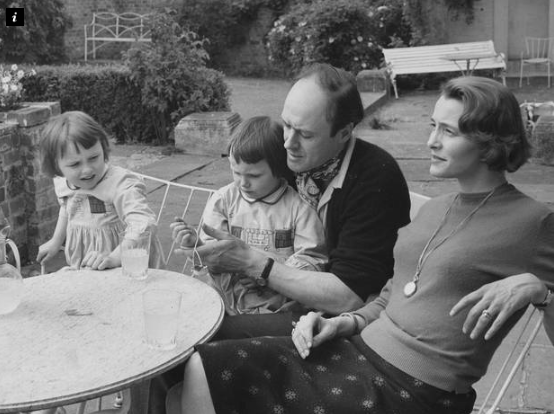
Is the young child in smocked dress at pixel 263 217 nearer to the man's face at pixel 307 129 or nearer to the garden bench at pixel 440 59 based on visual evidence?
the man's face at pixel 307 129

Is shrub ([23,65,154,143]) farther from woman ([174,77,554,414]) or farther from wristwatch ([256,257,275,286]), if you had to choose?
woman ([174,77,554,414])

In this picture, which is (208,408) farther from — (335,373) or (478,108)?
(478,108)

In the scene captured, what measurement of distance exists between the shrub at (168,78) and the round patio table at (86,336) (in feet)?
21.1

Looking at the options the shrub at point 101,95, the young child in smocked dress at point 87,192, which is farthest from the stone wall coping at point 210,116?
the young child in smocked dress at point 87,192

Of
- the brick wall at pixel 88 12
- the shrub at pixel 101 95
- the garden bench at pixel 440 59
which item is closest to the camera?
the shrub at pixel 101 95

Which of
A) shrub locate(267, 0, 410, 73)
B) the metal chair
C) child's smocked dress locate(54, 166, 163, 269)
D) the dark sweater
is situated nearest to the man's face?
the dark sweater

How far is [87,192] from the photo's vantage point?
308cm

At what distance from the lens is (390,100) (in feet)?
41.1

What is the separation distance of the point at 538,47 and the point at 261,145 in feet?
42.3

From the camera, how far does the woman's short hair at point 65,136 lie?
2.92 metres

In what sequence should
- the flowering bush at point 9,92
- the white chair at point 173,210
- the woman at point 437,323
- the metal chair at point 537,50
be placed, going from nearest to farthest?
1. the woman at point 437,323
2. the white chair at point 173,210
3. the flowering bush at point 9,92
4. the metal chair at point 537,50

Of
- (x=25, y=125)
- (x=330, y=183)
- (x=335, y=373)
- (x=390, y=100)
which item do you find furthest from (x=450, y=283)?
(x=390, y=100)

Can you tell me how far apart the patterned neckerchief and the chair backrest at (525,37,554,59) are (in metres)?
12.7

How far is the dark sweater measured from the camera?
8.23 feet
